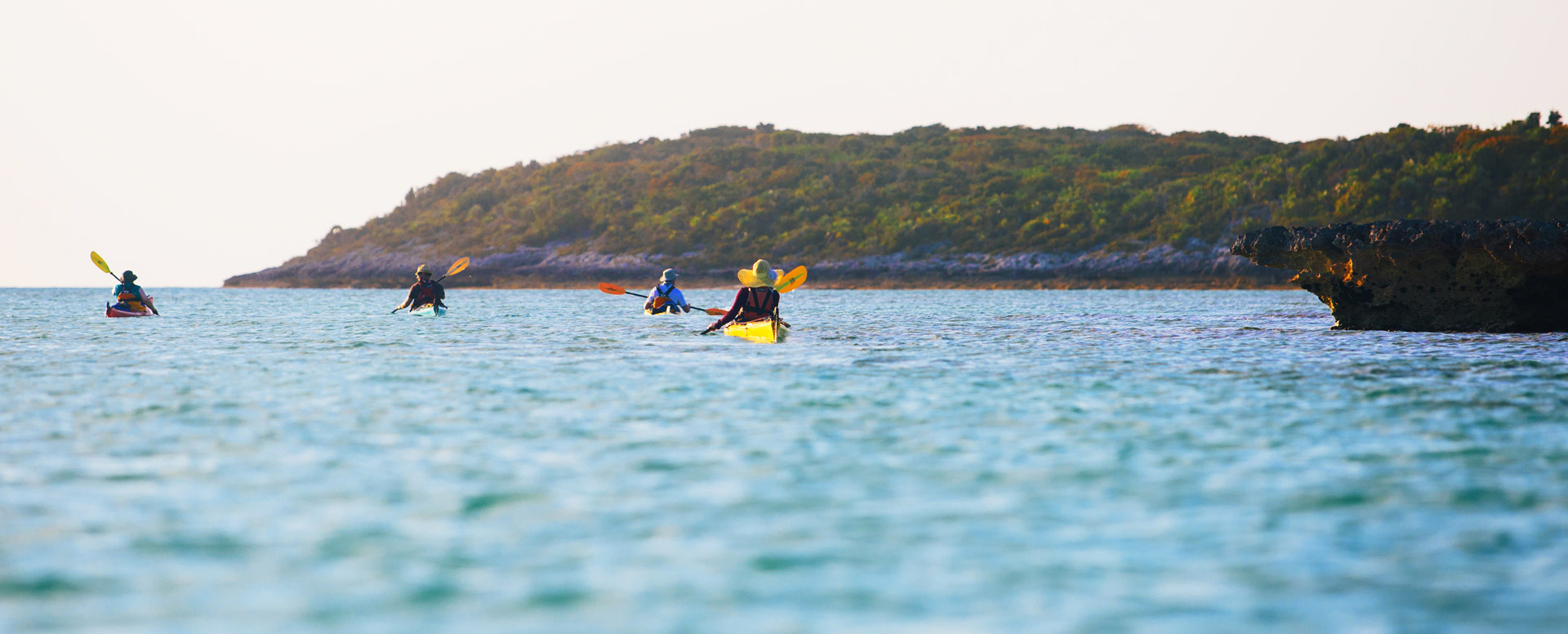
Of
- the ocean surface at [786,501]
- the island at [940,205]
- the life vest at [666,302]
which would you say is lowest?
the ocean surface at [786,501]

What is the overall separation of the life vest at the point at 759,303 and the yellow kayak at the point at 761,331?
0.13 meters

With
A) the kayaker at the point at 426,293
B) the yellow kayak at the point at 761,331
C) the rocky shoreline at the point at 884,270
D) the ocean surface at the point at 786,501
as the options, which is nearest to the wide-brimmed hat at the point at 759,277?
the yellow kayak at the point at 761,331

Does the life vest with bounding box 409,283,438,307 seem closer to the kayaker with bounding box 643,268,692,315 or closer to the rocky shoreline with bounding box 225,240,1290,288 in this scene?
the kayaker with bounding box 643,268,692,315

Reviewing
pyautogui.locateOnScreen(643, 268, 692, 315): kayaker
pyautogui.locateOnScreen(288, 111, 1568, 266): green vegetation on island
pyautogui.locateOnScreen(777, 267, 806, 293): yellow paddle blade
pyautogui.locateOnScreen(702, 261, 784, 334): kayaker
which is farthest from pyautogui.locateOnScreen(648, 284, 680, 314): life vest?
pyautogui.locateOnScreen(288, 111, 1568, 266): green vegetation on island

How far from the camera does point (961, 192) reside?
309 feet

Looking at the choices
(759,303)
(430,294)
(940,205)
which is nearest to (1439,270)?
(759,303)

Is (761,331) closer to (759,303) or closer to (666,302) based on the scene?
(759,303)

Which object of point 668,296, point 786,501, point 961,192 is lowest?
point 786,501

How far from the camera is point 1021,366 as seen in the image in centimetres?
1684

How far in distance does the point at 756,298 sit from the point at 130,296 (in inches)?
753

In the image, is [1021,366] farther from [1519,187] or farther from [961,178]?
[961,178]

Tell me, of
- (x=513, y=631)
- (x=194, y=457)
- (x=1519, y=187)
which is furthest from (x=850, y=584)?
(x=1519, y=187)

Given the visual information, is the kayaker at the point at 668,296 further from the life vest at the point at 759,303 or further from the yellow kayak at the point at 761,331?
the life vest at the point at 759,303

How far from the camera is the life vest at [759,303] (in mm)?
21406
